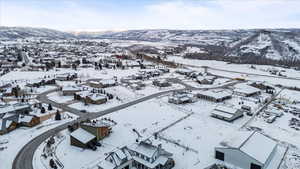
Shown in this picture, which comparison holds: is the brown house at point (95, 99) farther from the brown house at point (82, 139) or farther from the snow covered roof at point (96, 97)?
the brown house at point (82, 139)

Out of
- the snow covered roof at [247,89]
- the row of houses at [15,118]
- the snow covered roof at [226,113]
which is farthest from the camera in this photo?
the snow covered roof at [247,89]

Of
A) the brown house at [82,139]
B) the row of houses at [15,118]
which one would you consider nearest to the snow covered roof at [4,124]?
the row of houses at [15,118]

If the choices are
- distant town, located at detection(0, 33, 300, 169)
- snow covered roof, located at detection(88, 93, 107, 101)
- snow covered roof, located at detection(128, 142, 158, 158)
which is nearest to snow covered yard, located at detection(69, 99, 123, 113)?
distant town, located at detection(0, 33, 300, 169)

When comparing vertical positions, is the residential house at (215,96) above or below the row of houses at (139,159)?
above

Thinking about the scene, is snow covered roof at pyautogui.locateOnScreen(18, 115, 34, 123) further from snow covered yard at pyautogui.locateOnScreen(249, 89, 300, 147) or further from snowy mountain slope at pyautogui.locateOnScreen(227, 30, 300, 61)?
snowy mountain slope at pyautogui.locateOnScreen(227, 30, 300, 61)

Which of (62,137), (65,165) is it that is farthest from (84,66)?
(65,165)

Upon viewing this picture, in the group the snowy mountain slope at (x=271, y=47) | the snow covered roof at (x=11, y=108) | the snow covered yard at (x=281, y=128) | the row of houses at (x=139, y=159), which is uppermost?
the snowy mountain slope at (x=271, y=47)

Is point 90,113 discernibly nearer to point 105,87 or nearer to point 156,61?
point 105,87
